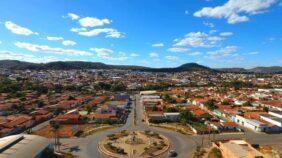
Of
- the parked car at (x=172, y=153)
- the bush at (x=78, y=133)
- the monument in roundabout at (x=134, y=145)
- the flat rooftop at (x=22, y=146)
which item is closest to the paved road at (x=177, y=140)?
the parked car at (x=172, y=153)

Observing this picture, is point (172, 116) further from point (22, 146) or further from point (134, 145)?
point (22, 146)

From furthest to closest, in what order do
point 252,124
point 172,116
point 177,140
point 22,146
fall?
point 172,116 < point 252,124 < point 177,140 < point 22,146

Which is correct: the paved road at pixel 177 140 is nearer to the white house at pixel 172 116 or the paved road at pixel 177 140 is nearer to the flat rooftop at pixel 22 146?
the flat rooftop at pixel 22 146

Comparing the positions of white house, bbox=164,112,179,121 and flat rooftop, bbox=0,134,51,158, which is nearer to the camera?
flat rooftop, bbox=0,134,51,158

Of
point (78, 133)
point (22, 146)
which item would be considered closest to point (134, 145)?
point (78, 133)

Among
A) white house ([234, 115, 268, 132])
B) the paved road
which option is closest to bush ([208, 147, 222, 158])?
the paved road

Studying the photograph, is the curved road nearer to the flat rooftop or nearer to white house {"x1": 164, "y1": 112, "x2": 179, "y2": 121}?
the flat rooftop

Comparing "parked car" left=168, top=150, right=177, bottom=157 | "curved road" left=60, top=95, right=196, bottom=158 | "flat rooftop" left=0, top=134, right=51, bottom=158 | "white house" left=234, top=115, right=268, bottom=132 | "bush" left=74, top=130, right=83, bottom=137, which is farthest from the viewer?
"white house" left=234, top=115, right=268, bottom=132

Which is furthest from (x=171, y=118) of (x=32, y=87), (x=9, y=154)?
(x=32, y=87)

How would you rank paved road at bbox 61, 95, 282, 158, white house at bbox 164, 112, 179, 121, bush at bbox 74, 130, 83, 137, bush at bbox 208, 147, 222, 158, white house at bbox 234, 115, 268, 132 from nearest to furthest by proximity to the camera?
1. bush at bbox 208, 147, 222, 158
2. paved road at bbox 61, 95, 282, 158
3. bush at bbox 74, 130, 83, 137
4. white house at bbox 234, 115, 268, 132
5. white house at bbox 164, 112, 179, 121
